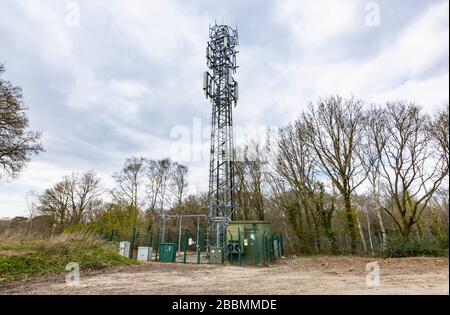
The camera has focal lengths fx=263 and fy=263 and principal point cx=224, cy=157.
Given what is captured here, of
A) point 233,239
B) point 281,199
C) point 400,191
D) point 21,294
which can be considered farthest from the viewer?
point 281,199

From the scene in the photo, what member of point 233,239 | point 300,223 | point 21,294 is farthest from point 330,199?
point 21,294

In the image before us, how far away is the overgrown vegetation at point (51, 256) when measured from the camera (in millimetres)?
9013

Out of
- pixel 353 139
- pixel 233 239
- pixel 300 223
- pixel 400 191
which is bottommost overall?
pixel 233 239

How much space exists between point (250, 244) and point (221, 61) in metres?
13.1

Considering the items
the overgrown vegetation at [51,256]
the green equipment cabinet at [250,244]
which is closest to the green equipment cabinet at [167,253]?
the overgrown vegetation at [51,256]

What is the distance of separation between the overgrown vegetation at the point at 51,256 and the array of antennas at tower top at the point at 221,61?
1164cm

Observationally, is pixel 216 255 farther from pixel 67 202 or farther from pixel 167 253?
pixel 67 202

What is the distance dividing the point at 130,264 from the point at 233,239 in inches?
213

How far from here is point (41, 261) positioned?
10.1 m

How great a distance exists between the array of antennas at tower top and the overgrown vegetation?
11.6 m

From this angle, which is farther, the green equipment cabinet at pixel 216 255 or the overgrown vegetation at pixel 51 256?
the green equipment cabinet at pixel 216 255

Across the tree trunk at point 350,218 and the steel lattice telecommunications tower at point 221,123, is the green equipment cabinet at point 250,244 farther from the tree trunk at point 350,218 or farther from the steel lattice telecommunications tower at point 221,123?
the tree trunk at point 350,218
